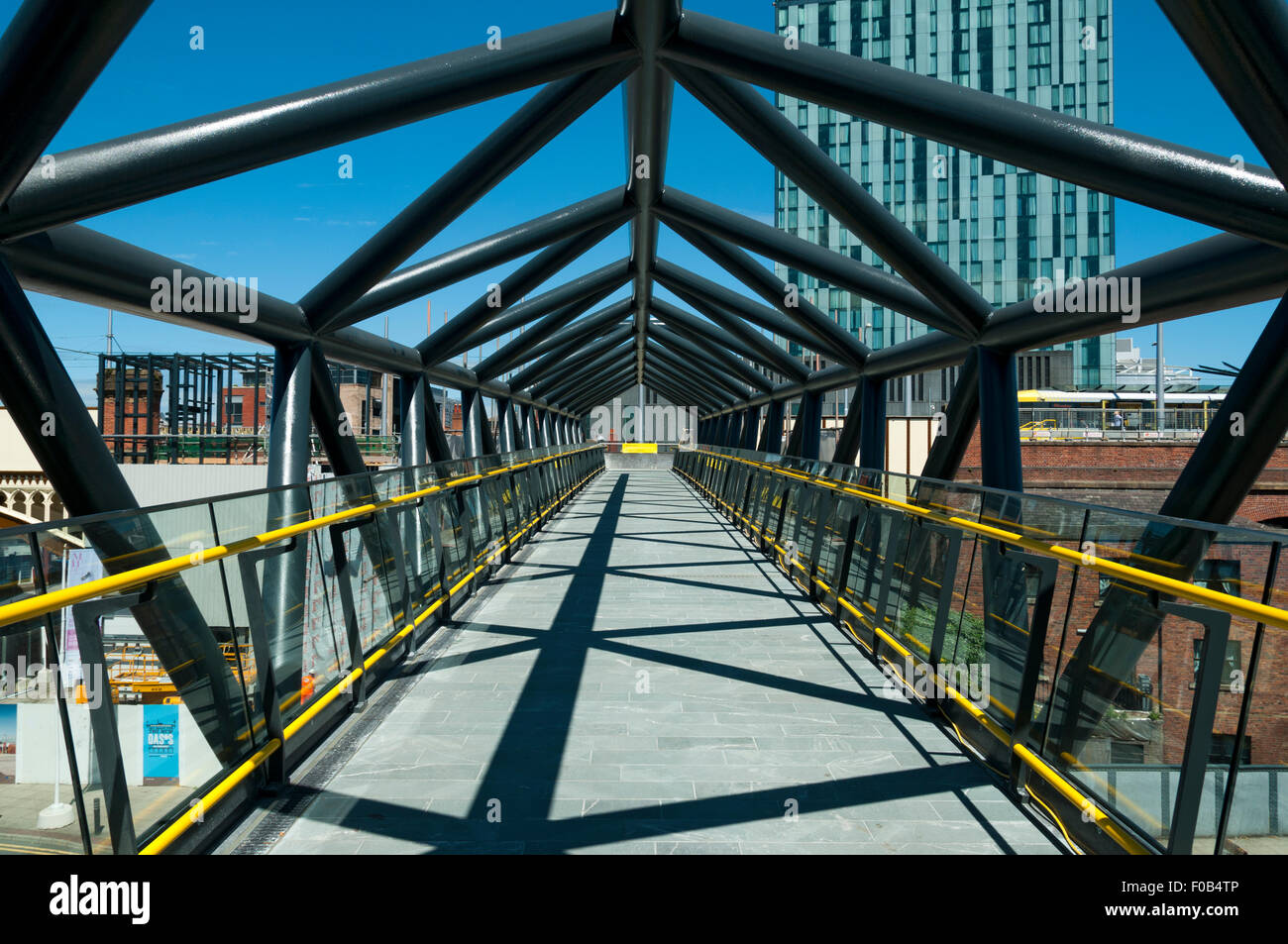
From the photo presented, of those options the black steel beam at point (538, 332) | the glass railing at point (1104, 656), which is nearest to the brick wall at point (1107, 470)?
the black steel beam at point (538, 332)

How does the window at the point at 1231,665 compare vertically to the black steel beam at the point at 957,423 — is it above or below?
below

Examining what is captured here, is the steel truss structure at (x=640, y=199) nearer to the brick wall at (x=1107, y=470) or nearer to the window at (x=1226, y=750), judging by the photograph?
the window at (x=1226, y=750)

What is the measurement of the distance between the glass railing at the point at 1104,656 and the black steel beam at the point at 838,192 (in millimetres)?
2333

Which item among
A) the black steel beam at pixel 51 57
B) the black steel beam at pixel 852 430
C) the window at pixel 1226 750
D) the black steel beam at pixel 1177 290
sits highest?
the black steel beam at pixel 51 57

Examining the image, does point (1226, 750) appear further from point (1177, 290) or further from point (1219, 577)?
point (1177, 290)

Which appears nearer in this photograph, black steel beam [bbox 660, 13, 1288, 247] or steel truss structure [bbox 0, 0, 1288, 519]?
steel truss structure [bbox 0, 0, 1288, 519]

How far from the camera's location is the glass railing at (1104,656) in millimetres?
2754

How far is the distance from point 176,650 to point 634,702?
2805 millimetres

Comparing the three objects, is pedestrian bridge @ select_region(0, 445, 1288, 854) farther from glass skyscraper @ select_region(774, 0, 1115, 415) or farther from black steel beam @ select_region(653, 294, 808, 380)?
glass skyscraper @ select_region(774, 0, 1115, 415)

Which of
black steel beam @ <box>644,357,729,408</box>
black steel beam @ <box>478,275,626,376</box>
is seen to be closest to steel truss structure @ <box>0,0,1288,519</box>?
black steel beam @ <box>478,275,626,376</box>

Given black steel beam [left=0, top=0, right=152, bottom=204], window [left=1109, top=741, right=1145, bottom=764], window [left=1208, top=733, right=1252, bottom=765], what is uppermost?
black steel beam [left=0, top=0, right=152, bottom=204]

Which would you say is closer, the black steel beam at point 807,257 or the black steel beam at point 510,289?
the black steel beam at point 807,257

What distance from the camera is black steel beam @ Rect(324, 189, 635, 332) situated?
9.06 metres

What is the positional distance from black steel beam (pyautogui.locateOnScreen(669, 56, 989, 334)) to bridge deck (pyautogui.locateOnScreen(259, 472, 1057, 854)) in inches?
122
